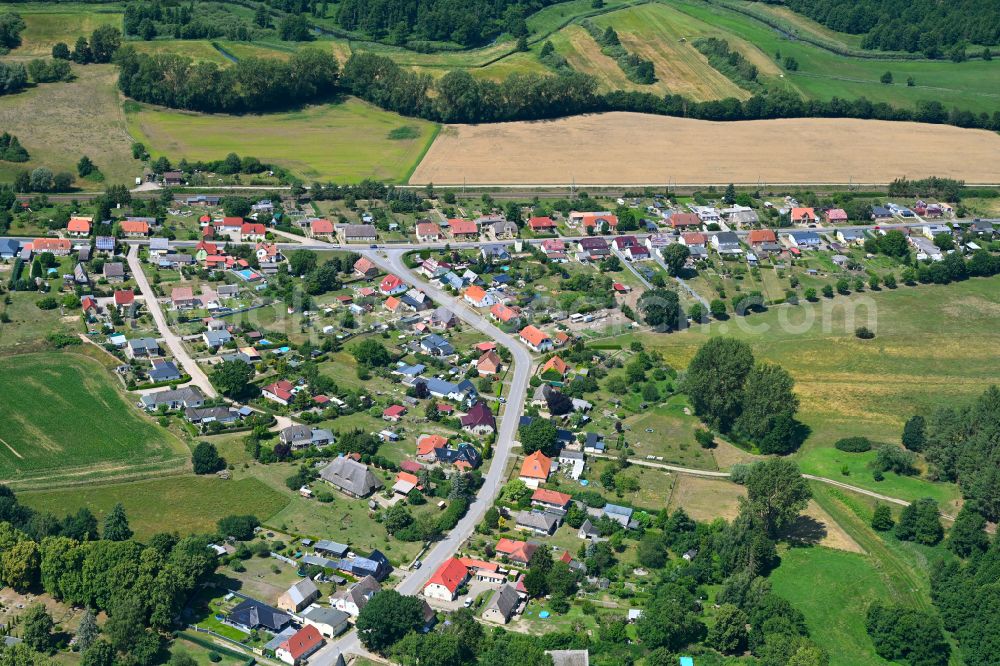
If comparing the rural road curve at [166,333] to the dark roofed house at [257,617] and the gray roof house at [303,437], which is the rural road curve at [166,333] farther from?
the dark roofed house at [257,617]

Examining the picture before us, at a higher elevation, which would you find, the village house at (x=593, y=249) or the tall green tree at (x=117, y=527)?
the village house at (x=593, y=249)

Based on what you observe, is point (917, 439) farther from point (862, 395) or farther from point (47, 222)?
point (47, 222)

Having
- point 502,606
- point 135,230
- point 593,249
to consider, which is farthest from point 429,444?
point 135,230

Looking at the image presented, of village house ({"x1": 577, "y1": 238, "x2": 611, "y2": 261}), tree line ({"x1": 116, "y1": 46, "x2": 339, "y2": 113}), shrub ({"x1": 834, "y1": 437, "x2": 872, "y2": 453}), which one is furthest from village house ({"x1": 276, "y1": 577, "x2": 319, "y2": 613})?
tree line ({"x1": 116, "y1": 46, "x2": 339, "y2": 113})

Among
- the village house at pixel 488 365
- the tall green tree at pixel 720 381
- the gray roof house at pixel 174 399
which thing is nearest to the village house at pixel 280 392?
the gray roof house at pixel 174 399

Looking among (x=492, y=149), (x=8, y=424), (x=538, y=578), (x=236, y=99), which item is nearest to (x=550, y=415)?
(x=538, y=578)

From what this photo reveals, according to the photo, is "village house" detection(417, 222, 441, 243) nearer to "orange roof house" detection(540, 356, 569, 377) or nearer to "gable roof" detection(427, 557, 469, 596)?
"orange roof house" detection(540, 356, 569, 377)

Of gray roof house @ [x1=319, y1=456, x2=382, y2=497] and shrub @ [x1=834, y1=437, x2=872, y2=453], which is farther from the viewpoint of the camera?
shrub @ [x1=834, y1=437, x2=872, y2=453]
